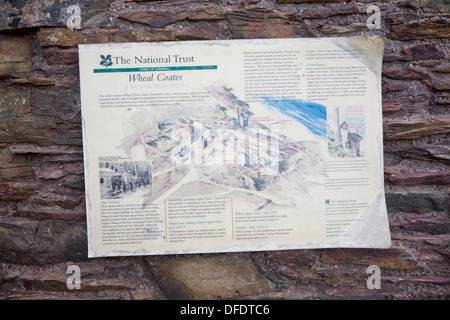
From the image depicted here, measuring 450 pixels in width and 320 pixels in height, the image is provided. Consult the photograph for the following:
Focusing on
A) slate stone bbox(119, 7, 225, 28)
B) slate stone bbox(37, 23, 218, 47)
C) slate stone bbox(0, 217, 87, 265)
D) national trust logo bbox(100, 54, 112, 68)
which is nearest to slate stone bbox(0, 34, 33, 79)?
slate stone bbox(37, 23, 218, 47)

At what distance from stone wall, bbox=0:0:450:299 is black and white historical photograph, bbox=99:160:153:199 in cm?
15

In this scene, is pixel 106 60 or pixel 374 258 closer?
pixel 106 60

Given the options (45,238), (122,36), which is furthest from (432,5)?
(45,238)

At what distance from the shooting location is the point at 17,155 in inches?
81.3

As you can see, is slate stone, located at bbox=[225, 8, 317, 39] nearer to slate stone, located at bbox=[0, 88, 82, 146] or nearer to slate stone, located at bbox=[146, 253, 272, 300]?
slate stone, located at bbox=[0, 88, 82, 146]

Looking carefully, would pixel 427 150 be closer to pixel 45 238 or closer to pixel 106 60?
pixel 106 60

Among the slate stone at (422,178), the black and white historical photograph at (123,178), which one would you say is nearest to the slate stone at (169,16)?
the black and white historical photograph at (123,178)

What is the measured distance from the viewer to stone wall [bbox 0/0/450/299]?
2021 mm

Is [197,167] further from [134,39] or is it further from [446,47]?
[446,47]

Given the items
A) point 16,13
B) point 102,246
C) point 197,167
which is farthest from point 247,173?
point 16,13

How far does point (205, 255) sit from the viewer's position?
210cm

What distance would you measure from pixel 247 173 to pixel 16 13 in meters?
1.53

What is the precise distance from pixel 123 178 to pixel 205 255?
63cm

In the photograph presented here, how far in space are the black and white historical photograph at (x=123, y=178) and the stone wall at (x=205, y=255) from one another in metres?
0.15
